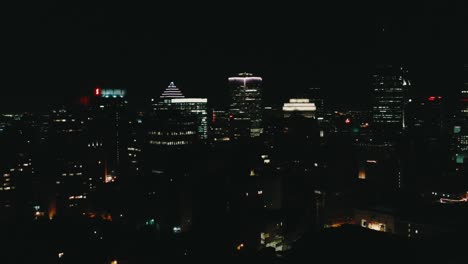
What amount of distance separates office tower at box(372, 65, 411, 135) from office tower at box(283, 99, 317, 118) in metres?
6.45

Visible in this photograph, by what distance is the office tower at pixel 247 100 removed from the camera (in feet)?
174

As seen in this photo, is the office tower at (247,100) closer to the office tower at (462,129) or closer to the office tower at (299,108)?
the office tower at (299,108)

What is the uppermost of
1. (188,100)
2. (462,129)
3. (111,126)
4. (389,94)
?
(389,94)

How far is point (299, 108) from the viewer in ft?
161

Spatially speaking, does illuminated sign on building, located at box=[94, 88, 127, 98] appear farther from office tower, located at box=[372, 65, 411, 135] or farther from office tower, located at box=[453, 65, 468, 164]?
office tower, located at box=[372, 65, 411, 135]

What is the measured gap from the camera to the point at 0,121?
113ft

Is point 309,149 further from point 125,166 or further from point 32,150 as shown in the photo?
point 32,150

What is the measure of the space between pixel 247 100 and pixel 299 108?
358 inches

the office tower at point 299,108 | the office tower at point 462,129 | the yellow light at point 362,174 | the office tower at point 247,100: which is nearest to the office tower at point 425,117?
the office tower at point 462,129

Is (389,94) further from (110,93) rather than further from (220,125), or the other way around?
(110,93)

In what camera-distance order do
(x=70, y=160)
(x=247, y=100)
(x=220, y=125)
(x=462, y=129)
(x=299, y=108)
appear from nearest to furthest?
(x=70, y=160)
(x=462, y=129)
(x=220, y=125)
(x=299, y=108)
(x=247, y=100)

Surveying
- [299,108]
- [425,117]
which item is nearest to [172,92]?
[299,108]

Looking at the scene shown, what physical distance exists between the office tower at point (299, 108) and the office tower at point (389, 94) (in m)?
6.45

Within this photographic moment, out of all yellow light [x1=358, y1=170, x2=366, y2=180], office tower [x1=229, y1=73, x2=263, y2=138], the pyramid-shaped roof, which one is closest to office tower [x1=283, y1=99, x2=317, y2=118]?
office tower [x1=229, y1=73, x2=263, y2=138]
